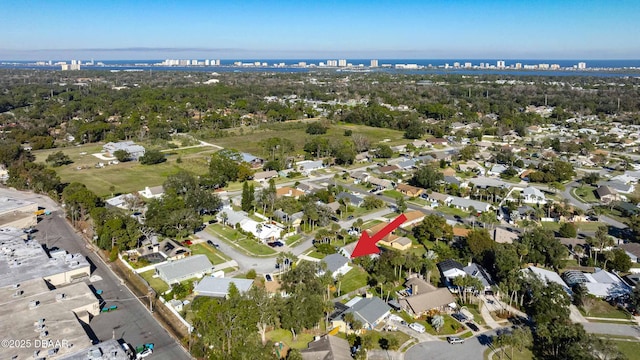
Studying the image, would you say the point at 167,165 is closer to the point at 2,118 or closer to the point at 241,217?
the point at 241,217

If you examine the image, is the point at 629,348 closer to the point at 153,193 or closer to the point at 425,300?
the point at 425,300

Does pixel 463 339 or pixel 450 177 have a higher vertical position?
pixel 450 177

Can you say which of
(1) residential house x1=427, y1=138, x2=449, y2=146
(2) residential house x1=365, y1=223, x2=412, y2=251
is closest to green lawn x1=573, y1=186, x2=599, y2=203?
(2) residential house x1=365, y1=223, x2=412, y2=251

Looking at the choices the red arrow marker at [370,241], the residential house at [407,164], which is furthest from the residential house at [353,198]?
the residential house at [407,164]

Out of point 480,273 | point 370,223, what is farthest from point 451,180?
point 480,273

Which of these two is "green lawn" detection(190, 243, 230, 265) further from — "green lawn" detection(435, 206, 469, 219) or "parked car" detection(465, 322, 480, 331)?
"green lawn" detection(435, 206, 469, 219)

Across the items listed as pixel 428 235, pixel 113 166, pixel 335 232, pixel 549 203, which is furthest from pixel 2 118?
pixel 549 203
